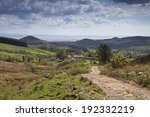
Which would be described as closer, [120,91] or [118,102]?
[118,102]

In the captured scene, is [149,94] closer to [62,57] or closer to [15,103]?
[15,103]

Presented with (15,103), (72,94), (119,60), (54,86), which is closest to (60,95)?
(72,94)

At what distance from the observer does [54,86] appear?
21969 millimetres

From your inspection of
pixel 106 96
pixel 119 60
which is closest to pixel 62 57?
pixel 119 60

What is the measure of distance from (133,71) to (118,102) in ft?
59.7

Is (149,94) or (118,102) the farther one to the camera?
(149,94)

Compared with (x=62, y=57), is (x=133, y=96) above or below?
above

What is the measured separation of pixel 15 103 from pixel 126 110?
14.8 feet

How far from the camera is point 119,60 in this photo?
57.9 meters

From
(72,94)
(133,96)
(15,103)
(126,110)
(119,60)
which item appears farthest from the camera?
(119,60)

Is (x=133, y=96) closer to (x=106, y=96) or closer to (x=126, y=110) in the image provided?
(x=106, y=96)

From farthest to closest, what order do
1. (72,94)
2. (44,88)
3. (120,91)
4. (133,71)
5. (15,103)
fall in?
(133,71)
(44,88)
(120,91)
(72,94)
(15,103)

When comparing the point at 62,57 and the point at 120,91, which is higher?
the point at 120,91

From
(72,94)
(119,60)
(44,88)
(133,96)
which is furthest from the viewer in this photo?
(119,60)
